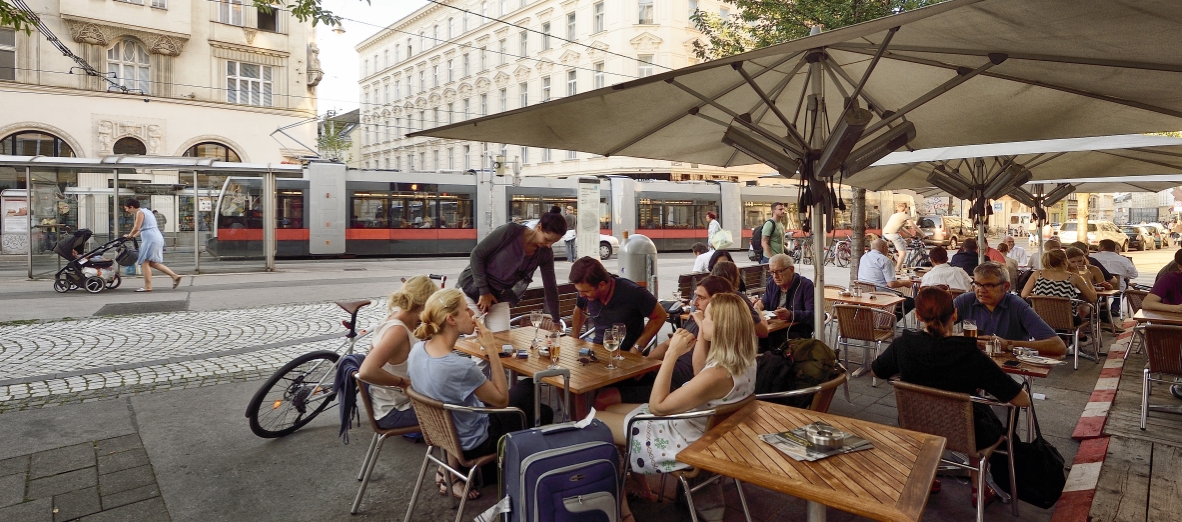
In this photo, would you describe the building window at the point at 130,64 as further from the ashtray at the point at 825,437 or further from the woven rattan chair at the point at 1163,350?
the woven rattan chair at the point at 1163,350

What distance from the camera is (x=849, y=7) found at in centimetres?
1122

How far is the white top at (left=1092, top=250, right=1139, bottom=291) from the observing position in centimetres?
909

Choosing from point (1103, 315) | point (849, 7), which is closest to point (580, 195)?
point (849, 7)

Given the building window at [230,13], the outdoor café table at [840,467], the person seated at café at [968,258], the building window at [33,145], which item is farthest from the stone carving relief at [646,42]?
the outdoor café table at [840,467]

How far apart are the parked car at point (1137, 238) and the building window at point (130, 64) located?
136ft

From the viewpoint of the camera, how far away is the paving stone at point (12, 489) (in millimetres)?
3592

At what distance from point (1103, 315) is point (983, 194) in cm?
212

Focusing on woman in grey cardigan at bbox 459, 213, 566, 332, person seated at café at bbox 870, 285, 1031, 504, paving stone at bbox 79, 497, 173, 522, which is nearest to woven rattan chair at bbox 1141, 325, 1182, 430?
person seated at café at bbox 870, 285, 1031, 504

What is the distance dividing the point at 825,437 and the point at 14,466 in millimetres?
4636

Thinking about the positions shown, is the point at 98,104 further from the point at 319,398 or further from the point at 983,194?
the point at 983,194

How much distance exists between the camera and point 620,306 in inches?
184

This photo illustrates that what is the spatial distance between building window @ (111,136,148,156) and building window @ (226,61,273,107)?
11.2 ft

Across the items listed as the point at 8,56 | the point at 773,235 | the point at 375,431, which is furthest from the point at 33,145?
the point at 375,431

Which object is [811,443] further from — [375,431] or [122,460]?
[122,460]
